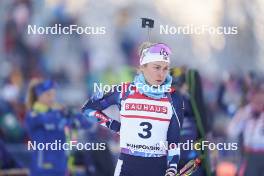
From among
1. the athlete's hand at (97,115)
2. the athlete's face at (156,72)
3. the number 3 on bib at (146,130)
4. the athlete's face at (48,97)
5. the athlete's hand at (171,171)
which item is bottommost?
the athlete's hand at (171,171)

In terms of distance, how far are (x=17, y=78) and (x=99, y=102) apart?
1210 mm

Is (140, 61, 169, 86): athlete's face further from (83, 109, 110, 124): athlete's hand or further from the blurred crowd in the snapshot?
the blurred crowd

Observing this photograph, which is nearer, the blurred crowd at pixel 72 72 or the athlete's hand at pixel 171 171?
the athlete's hand at pixel 171 171

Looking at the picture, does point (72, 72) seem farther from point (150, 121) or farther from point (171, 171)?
point (171, 171)

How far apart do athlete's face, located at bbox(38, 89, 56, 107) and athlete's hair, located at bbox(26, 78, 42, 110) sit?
0.16ft

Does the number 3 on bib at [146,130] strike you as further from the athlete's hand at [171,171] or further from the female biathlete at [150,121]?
the athlete's hand at [171,171]

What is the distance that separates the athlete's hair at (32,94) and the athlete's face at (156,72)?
4.74ft

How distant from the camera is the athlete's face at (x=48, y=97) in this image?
258 inches

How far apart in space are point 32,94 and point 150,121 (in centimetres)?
160

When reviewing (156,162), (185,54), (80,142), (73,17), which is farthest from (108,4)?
(156,162)

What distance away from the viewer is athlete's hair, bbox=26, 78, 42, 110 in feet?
21.5

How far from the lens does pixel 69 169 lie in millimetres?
6680

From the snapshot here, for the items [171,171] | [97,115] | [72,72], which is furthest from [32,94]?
[171,171]

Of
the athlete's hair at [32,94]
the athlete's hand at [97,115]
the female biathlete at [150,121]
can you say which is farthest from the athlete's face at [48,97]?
the female biathlete at [150,121]
